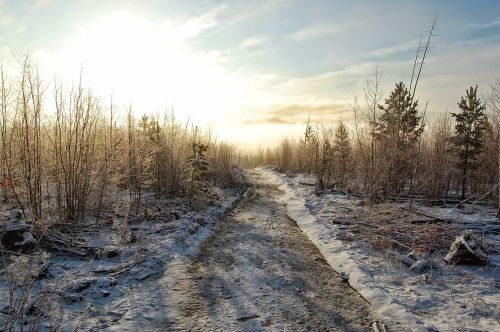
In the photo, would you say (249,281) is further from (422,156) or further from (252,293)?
(422,156)

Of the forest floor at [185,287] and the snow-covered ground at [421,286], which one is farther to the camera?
the snow-covered ground at [421,286]

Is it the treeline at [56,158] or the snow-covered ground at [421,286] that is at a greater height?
A: the treeline at [56,158]

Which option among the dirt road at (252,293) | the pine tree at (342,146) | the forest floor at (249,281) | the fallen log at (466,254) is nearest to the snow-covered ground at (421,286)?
the forest floor at (249,281)

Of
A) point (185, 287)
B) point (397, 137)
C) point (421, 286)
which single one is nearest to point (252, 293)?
point (185, 287)

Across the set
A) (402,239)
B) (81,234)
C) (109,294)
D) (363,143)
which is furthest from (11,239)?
(363,143)

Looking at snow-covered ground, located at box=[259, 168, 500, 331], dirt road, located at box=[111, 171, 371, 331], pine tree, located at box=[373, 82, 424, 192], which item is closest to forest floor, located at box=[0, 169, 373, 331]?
dirt road, located at box=[111, 171, 371, 331]

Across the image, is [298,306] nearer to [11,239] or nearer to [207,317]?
[207,317]

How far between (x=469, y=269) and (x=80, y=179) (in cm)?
760

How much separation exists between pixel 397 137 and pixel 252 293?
11700mm

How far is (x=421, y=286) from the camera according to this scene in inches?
222

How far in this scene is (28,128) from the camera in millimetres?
7277

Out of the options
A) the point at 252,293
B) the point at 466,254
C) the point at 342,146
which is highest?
the point at 342,146

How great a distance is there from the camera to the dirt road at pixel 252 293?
14.8 ft

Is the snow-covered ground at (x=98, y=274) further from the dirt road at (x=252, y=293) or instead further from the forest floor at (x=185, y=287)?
the dirt road at (x=252, y=293)
